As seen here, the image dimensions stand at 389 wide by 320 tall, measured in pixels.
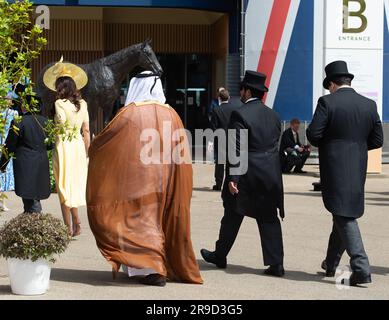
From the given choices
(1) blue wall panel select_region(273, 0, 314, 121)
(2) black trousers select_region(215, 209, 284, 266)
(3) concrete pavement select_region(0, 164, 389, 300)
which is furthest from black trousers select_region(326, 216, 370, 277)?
(1) blue wall panel select_region(273, 0, 314, 121)

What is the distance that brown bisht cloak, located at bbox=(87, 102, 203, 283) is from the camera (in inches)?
314

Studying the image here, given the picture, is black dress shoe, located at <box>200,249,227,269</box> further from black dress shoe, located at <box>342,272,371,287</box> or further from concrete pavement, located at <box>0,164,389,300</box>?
black dress shoe, located at <box>342,272,371,287</box>

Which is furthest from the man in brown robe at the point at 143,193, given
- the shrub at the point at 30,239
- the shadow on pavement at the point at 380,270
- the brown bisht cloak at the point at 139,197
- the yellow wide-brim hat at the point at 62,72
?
the yellow wide-brim hat at the point at 62,72

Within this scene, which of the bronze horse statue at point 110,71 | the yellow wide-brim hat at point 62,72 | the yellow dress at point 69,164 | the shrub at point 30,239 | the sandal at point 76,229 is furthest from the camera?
the bronze horse statue at point 110,71

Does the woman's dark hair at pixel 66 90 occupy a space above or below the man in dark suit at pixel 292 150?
above

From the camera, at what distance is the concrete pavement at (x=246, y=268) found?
7.73 meters

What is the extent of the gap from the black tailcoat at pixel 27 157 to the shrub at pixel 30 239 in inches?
96.7

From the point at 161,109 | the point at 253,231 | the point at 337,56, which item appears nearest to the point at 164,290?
the point at 161,109

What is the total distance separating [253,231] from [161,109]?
362cm

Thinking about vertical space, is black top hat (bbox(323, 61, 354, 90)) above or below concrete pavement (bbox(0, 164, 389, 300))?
above

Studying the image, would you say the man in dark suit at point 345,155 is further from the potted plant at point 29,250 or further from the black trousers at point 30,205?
the black trousers at point 30,205

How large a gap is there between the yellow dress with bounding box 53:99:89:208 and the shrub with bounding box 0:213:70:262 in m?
3.05

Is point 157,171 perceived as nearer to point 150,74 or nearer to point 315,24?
point 150,74

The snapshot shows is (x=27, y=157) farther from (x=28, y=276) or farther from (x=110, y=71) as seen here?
(x=110, y=71)
